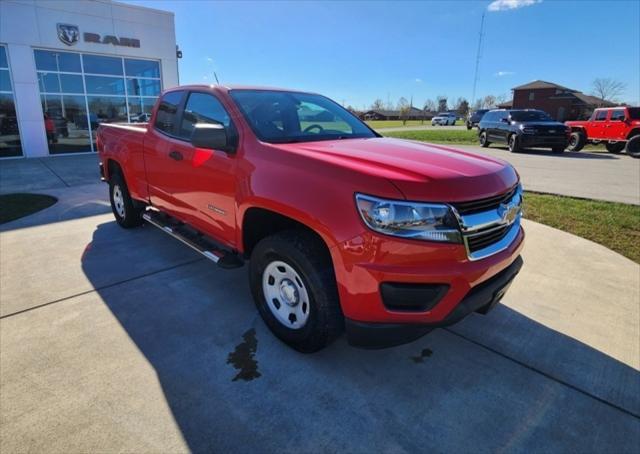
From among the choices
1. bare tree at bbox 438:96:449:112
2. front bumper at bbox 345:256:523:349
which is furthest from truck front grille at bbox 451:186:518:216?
bare tree at bbox 438:96:449:112

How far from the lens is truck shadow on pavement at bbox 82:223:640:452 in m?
2.11

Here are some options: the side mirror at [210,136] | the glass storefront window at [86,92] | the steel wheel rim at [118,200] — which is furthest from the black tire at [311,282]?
the glass storefront window at [86,92]

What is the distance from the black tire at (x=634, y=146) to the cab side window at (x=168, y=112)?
1800 cm

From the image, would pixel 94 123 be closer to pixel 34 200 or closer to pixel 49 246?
pixel 34 200

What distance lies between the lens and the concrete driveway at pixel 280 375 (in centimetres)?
211

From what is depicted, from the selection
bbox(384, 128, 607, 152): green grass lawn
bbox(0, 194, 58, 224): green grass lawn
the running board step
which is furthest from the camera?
bbox(384, 128, 607, 152): green grass lawn

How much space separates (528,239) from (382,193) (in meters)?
4.11

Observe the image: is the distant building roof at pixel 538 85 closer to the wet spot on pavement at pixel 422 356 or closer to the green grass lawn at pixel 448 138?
the green grass lawn at pixel 448 138

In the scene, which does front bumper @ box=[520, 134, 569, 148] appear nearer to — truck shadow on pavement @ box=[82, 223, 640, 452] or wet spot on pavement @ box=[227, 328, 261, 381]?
truck shadow on pavement @ box=[82, 223, 640, 452]

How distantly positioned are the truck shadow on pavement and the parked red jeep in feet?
55.8

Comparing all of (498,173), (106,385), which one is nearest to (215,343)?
(106,385)

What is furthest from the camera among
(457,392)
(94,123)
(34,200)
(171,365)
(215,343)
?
(94,123)

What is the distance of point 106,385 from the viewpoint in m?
2.46

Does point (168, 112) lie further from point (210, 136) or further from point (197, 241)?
point (210, 136)
